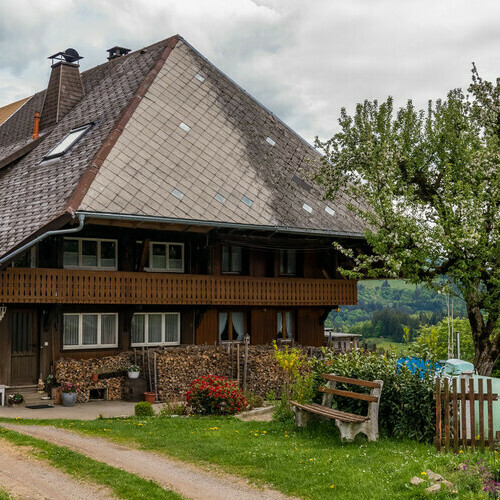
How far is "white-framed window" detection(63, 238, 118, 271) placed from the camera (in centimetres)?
2498

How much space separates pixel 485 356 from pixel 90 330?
1299 cm

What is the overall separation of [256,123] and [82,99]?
7.46m

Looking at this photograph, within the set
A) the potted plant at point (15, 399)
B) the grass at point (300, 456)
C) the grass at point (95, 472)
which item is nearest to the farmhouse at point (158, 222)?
the potted plant at point (15, 399)

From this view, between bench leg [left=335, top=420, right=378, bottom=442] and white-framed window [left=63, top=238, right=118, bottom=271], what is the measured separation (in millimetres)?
14195

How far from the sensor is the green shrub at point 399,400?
13.1 m

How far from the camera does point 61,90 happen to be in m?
32.3

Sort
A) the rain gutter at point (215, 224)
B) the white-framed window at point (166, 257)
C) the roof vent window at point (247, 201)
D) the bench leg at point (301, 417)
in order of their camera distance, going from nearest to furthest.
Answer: the bench leg at point (301, 417), the rain gutter at point (215, 224), the roof vent window at point (247, 201), the white-framed window at point (166, 257)

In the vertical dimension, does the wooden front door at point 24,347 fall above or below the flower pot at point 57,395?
above

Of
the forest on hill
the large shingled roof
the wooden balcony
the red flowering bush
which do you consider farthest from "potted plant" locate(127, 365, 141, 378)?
the forest on hill

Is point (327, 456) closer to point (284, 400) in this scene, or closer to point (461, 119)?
point (284, 400)

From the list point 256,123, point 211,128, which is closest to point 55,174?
point 211,128

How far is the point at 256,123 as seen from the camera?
102 ft

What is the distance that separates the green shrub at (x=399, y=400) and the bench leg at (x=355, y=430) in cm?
49

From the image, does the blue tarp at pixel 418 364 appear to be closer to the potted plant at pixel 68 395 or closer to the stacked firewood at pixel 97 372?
the potted plant at pixel 68 395
